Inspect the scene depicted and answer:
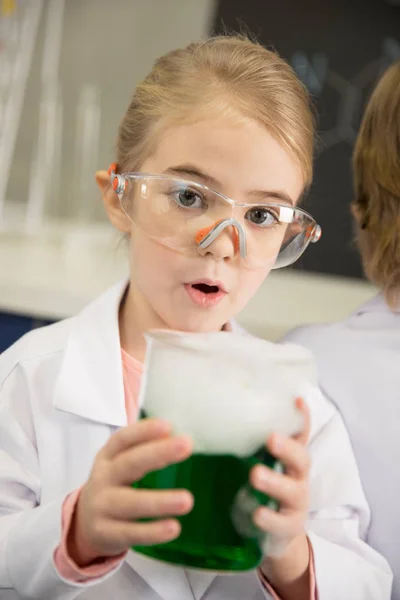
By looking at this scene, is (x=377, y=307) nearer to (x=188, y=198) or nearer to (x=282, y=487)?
(x=188, y=198)

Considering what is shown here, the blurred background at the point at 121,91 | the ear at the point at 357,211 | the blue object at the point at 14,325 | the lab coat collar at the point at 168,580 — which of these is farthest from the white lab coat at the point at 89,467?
the blurred background at the point at 121,91

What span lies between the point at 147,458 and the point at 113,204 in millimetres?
543

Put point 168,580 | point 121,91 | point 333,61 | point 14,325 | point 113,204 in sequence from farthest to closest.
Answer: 1. point 121,91
2. point 333,61
3. point 14,325
4. point 113,204
5. point 168,580

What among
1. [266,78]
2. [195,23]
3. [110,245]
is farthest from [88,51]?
[266,78]

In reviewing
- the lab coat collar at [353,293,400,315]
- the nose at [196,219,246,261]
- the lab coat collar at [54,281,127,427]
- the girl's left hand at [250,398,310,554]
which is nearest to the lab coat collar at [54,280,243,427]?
the lab coat collar at [54,281,127,427]

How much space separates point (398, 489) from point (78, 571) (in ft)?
1.75

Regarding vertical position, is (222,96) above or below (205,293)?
above

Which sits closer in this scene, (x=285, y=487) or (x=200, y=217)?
(x=285, y=487)

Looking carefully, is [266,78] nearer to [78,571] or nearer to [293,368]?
[293,368]

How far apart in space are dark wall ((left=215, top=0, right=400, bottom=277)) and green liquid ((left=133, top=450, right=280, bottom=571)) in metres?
2.21

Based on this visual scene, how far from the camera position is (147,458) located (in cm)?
68

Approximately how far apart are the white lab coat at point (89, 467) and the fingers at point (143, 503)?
0.64 ft

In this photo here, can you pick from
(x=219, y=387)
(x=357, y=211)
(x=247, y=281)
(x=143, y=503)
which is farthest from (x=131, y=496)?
(x=357, y=211)

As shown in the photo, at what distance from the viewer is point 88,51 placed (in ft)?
10.2
